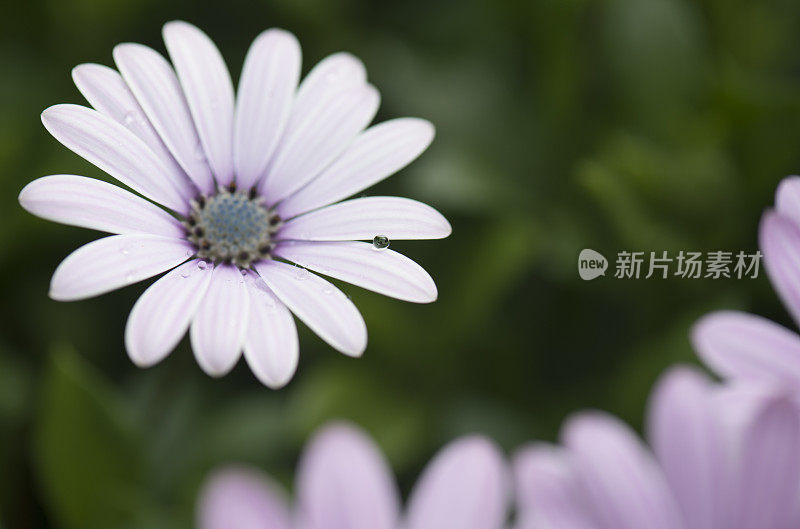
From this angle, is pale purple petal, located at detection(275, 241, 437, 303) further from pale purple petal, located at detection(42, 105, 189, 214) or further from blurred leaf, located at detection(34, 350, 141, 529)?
blurred leaf, located at detection(34, 350, 141, 529)

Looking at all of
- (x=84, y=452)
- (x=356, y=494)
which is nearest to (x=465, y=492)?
(x=356, y=494)

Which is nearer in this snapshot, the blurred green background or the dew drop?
the dew drop

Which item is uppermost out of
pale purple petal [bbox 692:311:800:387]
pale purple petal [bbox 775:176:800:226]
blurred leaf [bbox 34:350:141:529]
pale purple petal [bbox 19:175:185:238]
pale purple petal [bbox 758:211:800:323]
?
pale purple petal [bbox 775:176:800:226]

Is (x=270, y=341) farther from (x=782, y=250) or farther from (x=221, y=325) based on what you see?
(x=782, y=250)

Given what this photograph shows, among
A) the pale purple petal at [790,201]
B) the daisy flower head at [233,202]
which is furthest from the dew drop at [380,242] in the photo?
the pale purple petal at [790,201]

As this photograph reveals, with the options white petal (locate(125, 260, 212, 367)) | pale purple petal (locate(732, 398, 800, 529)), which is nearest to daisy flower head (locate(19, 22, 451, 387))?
white petal (locate(125, 260, 212, 367))

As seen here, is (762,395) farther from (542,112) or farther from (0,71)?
(0,71)
